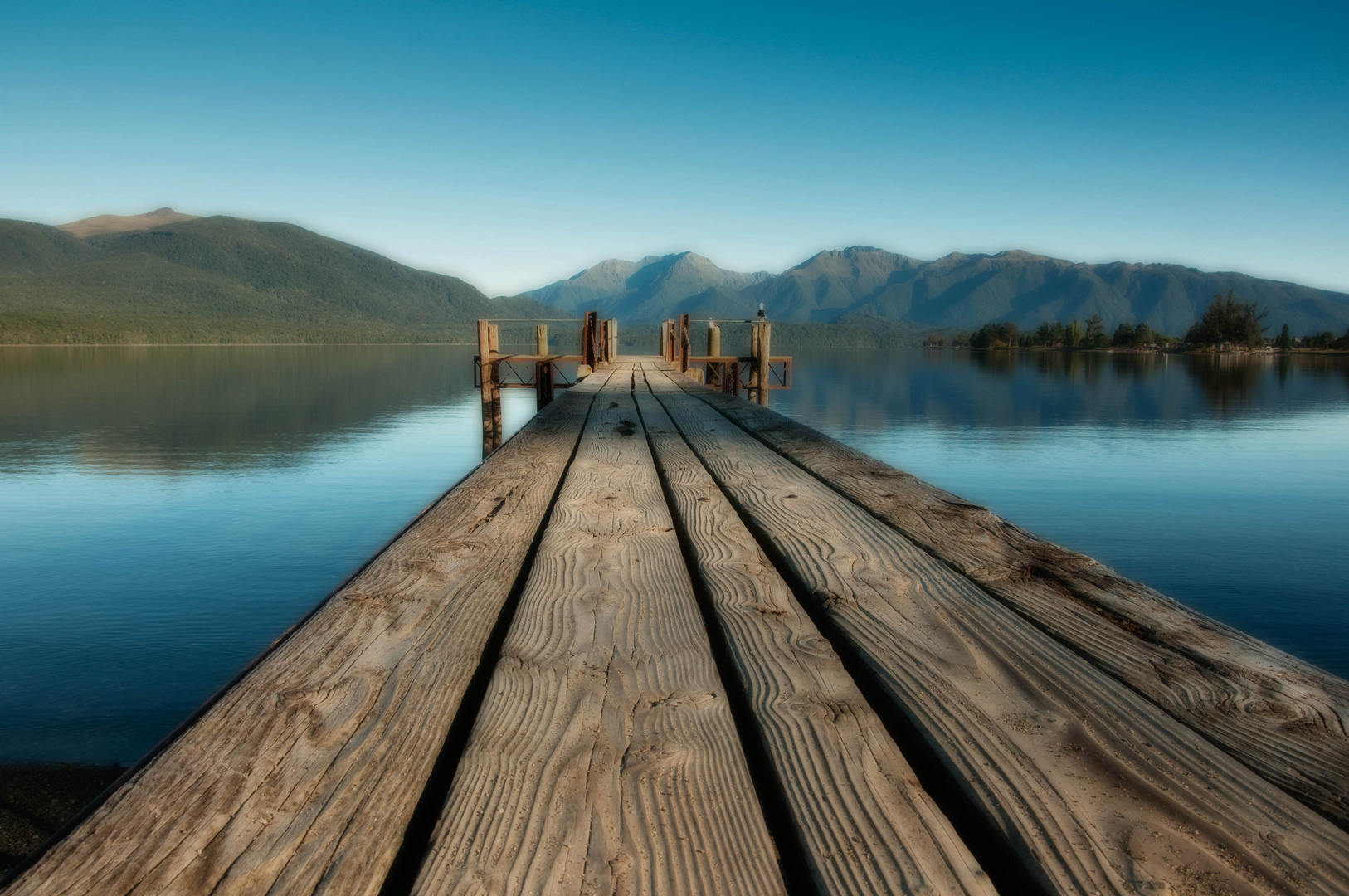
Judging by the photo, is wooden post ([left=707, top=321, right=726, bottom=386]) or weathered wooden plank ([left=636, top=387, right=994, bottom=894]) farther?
wooden post ([left=707, top=321, right=726, bottom=386])

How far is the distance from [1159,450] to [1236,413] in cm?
1287

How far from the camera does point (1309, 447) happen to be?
21.2m

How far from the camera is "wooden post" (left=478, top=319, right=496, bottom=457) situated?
17266 mm

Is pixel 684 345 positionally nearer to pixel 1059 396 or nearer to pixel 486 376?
pixel 486 376

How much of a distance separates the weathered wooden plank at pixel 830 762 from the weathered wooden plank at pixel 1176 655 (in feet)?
1.72

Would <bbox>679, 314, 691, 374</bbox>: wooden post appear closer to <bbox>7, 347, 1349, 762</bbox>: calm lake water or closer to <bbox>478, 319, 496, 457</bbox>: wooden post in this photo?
<bbox>478, 319, 496, 457</bbox>: wooden post

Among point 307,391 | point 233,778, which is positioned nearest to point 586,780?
point 233,778

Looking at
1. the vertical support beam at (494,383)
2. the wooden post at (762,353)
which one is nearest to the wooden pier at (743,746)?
the wooden post at (762,353)

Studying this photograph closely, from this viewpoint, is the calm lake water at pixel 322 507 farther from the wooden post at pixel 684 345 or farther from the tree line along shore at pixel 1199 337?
the tree line along shore at pixel 1199 337

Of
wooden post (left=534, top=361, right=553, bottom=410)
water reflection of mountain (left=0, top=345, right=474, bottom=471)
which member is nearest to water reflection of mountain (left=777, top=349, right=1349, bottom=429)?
wooden post (left=534, top=361, right=553, bottom=410)

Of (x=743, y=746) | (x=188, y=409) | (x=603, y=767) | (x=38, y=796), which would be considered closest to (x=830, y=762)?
(x=743, y=746)

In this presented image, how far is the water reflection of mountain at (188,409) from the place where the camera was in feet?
74.0

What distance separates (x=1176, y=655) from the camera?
1.48m

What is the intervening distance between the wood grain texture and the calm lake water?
6.80 m
